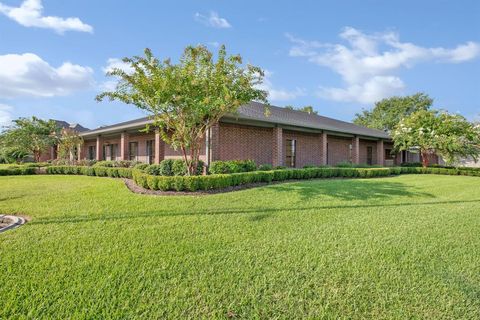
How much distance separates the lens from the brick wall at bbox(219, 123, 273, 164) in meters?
13.3

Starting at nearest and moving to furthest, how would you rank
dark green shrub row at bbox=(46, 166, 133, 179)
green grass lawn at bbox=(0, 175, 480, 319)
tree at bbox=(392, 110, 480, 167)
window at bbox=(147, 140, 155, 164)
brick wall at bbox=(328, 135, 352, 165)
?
green grass lawn at bbox=(0, 175, 480, 319), dark green shrub row at bbox=(46, 166, 133, 179), window at bbox=(147, 140, 155, 164), tree at bbox=(392, 110, 480, 167), brick wall at bbox=(328, 135, 352, 165)

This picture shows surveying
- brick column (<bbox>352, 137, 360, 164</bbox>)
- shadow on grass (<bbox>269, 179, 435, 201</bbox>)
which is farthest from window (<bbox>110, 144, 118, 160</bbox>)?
brick column (<bbox>352, 137, 360, 164</bbox>)

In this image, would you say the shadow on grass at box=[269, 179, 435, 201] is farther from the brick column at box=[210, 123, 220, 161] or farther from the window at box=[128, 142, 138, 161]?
the window at box=[128, 142, 138, 161]

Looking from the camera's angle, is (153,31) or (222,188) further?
(153,31)

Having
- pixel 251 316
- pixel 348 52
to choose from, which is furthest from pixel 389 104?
pixel 251 316

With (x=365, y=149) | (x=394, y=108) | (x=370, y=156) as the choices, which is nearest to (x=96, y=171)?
(x=365, y=149)

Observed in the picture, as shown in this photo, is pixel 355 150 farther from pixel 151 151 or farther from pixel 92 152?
pixel 92 152

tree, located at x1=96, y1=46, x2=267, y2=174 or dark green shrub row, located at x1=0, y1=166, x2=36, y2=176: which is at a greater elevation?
tree, located at x1=96, y1=46, x2=267, y2=174

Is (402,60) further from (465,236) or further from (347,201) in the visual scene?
(465,236)

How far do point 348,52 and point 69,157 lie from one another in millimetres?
24432

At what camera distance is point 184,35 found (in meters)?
10.0

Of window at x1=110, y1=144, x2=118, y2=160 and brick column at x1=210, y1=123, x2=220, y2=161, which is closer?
brick column at x1=210, y1=123, x2=220, y2=161

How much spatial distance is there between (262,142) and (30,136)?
85.0 feet

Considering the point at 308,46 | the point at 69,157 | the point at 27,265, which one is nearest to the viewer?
the point at 27,265
